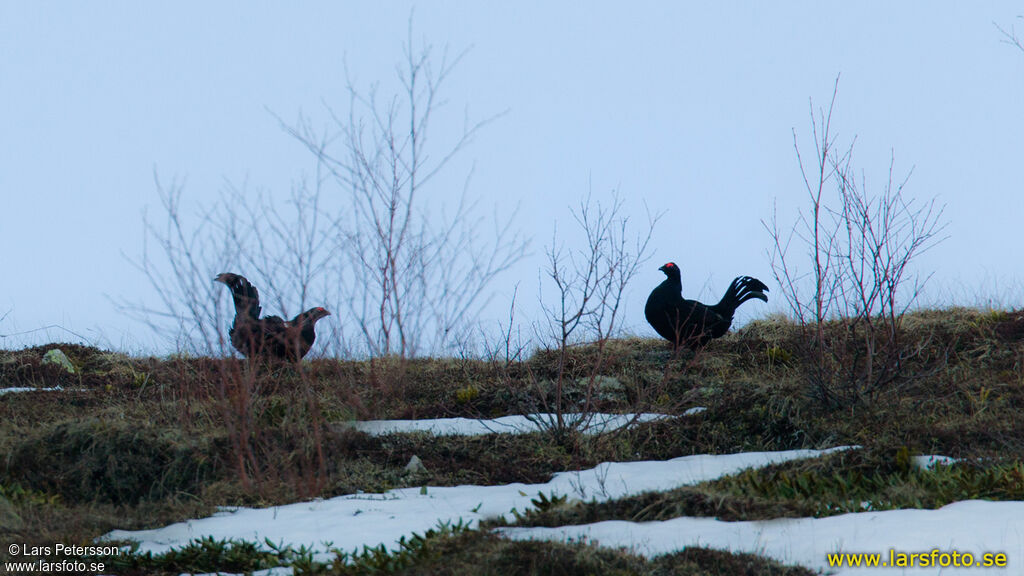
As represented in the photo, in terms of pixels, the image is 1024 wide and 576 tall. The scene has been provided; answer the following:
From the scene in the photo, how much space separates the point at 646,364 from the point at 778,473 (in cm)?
436

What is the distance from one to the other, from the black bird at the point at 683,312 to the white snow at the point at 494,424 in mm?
1978

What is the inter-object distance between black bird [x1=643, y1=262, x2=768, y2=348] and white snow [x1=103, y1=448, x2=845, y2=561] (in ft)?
10.3

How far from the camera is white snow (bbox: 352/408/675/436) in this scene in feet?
23.4

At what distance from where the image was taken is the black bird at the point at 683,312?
9398 millimetres

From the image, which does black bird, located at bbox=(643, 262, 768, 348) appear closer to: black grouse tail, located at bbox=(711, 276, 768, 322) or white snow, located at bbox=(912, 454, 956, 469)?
black grouse tail, located at bbox=(711, 276, 768, 322)

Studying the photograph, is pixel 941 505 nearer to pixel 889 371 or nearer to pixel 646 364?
pixel 889 371

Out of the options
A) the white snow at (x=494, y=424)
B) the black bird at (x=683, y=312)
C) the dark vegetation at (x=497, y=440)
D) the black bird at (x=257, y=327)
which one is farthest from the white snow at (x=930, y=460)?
the black bird at (x=257, y=327)

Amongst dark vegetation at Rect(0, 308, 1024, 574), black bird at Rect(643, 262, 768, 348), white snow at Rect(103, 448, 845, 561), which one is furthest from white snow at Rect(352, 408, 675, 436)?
black bird at Rect(643, 262, 768, 348)

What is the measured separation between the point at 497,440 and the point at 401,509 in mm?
1785

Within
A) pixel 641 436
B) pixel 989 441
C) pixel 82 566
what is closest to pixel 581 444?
pixel 641 436

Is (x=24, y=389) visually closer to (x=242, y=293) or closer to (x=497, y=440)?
(x=242, y=293)

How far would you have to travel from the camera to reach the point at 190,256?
635 centimetres

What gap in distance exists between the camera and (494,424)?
295 inches

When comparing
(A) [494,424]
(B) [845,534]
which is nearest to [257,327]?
(A) [494,424]
